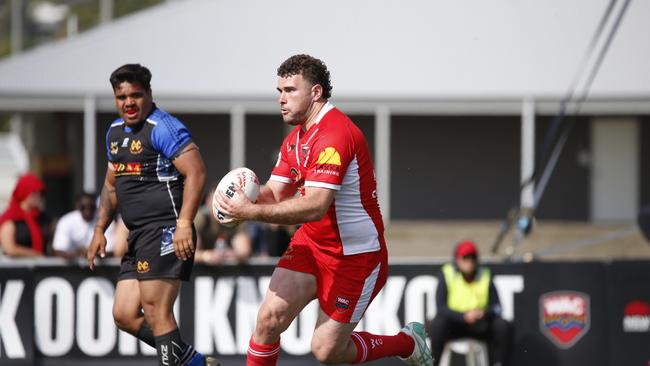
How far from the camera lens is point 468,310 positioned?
445 inches

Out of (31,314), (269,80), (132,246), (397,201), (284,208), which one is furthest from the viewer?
(397,201)

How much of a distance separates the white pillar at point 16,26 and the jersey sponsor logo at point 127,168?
48.1 ft

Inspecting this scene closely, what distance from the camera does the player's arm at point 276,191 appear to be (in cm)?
714

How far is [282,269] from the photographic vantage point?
23.5ft

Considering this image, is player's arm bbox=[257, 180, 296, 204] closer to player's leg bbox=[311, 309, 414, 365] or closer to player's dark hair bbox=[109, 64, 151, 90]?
player's leg bbox=[311, 309, 414, 365]

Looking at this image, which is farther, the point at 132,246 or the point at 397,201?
the point at 397,201

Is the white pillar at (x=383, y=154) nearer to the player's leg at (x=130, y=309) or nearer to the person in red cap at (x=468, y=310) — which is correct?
the person in red cap at (x=468, y=310)

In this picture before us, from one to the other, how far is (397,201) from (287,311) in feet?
54.6

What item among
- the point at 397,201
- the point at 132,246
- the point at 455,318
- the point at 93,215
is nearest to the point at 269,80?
the point at 397,201

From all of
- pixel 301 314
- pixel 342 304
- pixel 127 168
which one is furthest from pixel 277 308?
pixel 301 314

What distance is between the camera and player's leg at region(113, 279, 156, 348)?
7590 mm

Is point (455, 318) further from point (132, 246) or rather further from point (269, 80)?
point (269, 80)

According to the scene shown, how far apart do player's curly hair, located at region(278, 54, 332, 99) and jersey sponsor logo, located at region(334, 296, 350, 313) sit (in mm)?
1288

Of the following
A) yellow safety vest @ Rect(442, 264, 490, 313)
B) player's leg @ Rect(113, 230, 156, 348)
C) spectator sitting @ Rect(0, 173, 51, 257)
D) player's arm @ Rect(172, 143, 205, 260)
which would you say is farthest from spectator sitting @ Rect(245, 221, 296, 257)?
player's arm @ Rect(172, 143, 205, 260)
